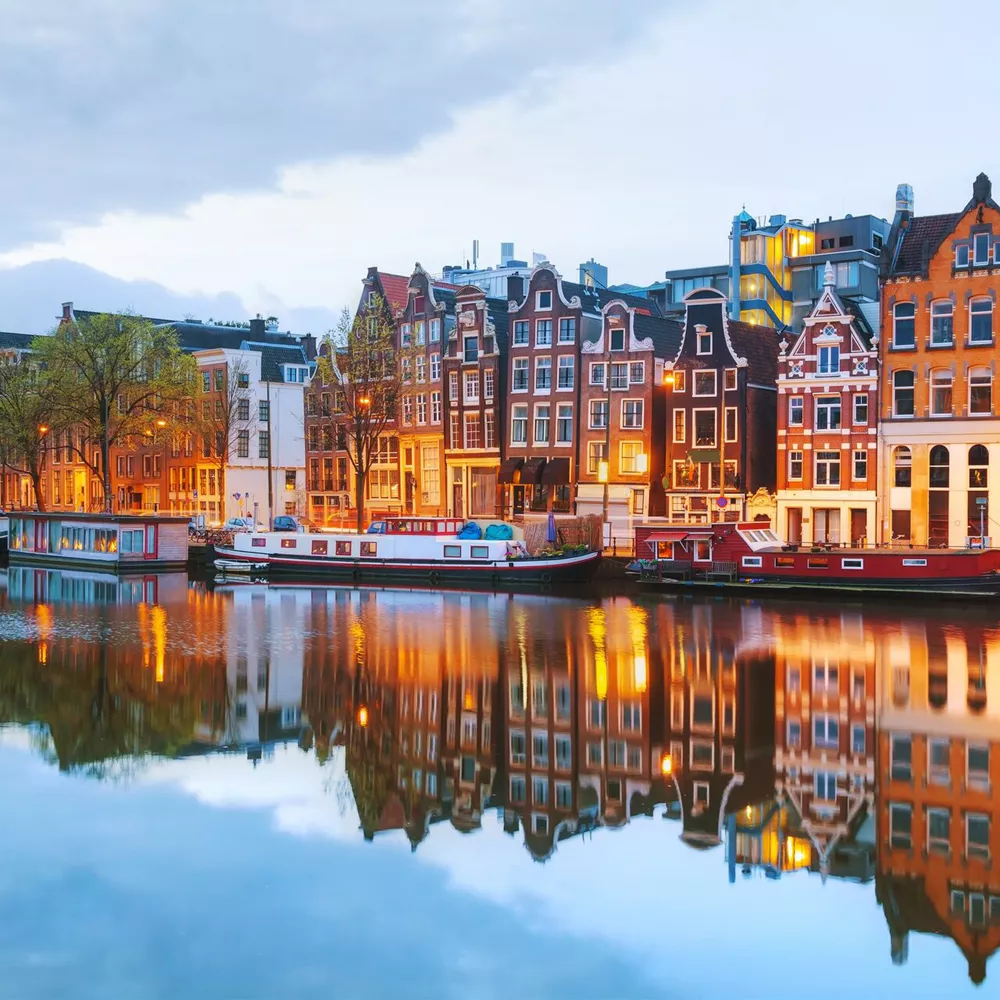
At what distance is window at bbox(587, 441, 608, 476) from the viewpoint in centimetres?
7206

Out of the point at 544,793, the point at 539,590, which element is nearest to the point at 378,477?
the point at 539,590

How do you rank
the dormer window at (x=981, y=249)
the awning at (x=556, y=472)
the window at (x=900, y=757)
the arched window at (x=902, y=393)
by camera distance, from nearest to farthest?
the window at (x=900, y=757) → the dormer window at (x=981, y=249) → the arched window at (x=902, y=393) → the awning at (x=556, y=472)

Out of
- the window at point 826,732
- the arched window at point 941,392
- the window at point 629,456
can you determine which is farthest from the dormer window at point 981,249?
the window at point 826,732

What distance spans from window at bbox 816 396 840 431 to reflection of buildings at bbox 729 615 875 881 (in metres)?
25.1

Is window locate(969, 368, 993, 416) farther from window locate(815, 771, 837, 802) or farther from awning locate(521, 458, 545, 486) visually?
window locate(815, 771, 837, 802)

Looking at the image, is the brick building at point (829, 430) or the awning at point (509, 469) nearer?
the brick building at point (829, 430)

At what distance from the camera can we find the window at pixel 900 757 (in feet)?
79.9

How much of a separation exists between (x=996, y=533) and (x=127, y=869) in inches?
1921

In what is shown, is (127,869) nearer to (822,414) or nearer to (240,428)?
(822,414)

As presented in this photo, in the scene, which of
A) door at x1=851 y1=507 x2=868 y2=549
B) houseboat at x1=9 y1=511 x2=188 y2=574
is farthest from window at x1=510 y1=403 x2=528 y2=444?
door at x1=851 y1=507 x2=868 y2=549

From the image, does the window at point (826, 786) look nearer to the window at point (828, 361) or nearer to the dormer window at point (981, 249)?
the window at point (828, 361)

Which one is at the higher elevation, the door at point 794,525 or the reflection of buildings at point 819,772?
the door at point 794,525

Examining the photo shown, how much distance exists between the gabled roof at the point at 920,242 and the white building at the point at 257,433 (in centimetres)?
4730

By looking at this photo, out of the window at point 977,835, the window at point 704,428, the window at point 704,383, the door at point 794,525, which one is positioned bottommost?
the window at point 977,835
